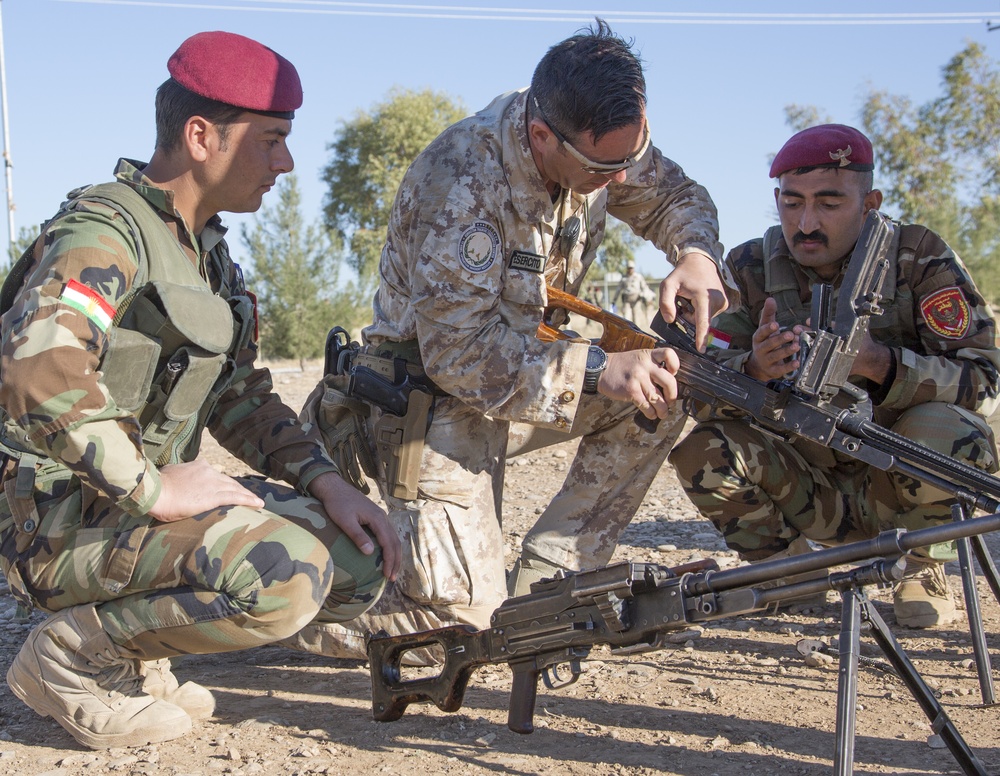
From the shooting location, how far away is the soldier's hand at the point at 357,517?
3.18 metres

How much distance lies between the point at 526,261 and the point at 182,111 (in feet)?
4.46

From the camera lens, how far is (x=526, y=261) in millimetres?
3826

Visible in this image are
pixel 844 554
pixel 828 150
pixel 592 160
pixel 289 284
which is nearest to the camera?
pixel 844 554

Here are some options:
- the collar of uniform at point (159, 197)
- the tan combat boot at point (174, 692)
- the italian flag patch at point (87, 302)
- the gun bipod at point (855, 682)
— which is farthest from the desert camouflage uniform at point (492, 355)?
the gun bipod at point (855, 682)

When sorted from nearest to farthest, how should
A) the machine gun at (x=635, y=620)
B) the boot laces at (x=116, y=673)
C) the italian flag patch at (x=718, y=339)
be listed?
the machine gun at (x=635, y=620) → the boot laces at (x=116, y=673) → the italian flag patch at (x=718, y=339)

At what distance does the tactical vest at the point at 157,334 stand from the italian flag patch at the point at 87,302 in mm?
110

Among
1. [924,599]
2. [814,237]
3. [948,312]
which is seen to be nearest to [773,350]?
[814,237]

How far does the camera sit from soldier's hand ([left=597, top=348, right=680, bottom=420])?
3.40 m

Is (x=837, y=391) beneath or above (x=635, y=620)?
above

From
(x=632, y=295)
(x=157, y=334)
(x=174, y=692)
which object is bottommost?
(x=174, y=692)

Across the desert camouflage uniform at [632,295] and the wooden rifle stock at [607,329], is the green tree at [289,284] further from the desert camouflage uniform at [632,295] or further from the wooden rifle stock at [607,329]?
the wooden rifle stock at [607,329]

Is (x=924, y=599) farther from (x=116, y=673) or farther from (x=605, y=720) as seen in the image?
(x=116, y=673)

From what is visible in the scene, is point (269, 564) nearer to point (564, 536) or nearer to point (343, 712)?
point (343, 712)

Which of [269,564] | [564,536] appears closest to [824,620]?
[564,536]
